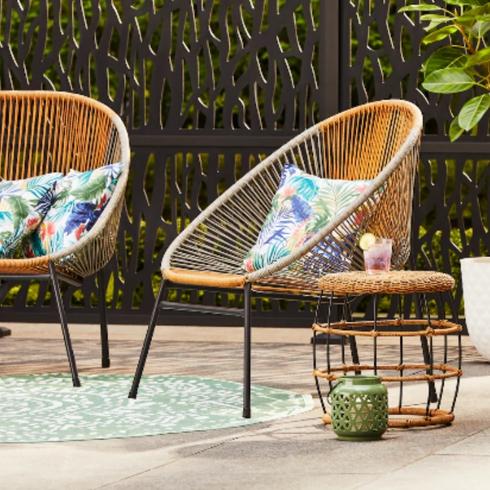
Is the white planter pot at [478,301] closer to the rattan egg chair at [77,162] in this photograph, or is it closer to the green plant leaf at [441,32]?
the green plant leaf at [441,32]

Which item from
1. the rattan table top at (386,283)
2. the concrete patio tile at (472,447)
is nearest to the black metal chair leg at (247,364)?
the rattan table top at (386,283)

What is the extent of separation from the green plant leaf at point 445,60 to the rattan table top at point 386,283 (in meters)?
→ 1.26

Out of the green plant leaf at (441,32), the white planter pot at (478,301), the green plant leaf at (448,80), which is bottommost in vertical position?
the white planter pot at (478,301)

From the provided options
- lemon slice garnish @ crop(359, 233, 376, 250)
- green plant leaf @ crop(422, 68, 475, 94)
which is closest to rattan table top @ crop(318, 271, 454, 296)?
lemon slice garnish @ crop(359, 233, 376, 250)

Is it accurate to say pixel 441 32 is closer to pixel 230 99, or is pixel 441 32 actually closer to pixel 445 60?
pixel 445 60

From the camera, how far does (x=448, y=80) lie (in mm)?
4859

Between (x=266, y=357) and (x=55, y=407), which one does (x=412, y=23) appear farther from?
(x=55, y=407)

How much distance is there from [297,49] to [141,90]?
715mm

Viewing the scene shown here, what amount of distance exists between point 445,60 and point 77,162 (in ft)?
4.66

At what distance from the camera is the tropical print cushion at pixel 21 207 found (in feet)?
16.6

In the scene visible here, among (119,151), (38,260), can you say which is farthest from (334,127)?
(38,260)

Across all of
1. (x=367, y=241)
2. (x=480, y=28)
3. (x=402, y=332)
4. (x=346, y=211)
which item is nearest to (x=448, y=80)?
(x=480, y=28)

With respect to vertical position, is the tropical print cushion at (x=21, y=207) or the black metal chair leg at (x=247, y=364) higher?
the tropical print cushion at (x=21, y=207)

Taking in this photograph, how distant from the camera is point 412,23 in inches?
243
